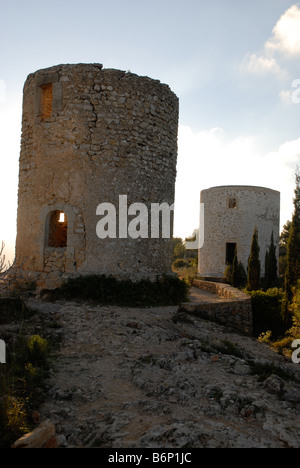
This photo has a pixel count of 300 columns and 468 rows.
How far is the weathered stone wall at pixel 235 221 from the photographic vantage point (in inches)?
770

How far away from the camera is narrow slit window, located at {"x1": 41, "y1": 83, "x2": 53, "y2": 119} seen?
8327 mm

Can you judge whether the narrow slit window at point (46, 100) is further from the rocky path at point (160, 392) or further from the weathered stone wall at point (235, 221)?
the weathered stone wall at point (235, 221)

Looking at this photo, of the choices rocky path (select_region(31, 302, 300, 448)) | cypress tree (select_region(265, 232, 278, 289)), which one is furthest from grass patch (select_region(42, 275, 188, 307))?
cypress tree (select_region(265, 232, 278, 289))

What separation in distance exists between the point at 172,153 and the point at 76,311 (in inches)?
182

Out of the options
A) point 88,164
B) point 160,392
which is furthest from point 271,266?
point 160,392

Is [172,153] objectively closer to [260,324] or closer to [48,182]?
[48,182]

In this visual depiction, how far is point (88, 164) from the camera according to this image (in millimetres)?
7660

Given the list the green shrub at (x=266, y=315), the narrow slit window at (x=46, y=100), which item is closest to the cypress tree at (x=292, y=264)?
the green shrub at (x=266, y=315)

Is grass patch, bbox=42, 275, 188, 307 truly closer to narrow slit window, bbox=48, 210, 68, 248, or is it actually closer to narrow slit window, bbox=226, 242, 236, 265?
narrow slit window, bbox=48, 210, 68, 248

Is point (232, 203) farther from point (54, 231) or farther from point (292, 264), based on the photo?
point (54, 231)

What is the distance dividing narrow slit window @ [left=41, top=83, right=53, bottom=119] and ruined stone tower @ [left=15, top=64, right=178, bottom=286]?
0.9 inches

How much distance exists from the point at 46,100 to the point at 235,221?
44.0 ft

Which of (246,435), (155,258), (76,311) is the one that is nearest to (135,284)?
(155,258)

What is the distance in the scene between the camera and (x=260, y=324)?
10.6 m
